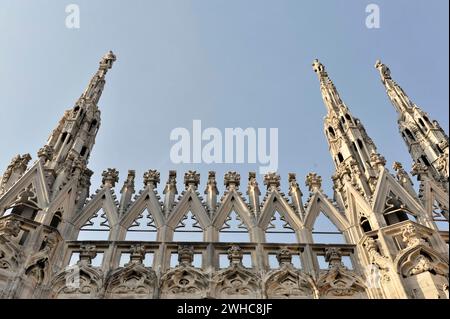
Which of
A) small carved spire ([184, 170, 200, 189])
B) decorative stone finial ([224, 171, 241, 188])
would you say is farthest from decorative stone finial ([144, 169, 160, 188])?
decorative stone finial ([224, 171, 241, 188])

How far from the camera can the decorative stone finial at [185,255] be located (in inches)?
534

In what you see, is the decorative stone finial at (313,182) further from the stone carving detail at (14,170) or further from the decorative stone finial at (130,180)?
the stone carving detail at (14,170)

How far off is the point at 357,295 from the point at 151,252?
220 inches

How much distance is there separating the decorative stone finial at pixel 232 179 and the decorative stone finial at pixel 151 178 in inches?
89.6

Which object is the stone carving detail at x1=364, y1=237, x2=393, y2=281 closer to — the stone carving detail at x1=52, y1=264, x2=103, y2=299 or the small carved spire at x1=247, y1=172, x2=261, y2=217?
the small carved spire at x1=247, y1=172, x2=261, y2=217

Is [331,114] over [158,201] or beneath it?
over

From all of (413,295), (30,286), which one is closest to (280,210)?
(413,295)

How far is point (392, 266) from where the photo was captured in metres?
12.5

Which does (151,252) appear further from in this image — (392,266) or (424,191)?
(424,191)

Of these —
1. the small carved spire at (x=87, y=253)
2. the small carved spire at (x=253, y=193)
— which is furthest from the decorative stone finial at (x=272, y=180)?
the small carved spire at (x=87, y=253)

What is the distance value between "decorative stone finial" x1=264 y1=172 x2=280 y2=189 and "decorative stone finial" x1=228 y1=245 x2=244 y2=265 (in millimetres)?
3361

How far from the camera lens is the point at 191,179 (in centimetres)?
1673

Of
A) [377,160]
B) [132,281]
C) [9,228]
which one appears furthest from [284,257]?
[9,228]

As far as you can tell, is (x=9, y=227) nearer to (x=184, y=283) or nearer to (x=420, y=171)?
(x=184, y=283)
